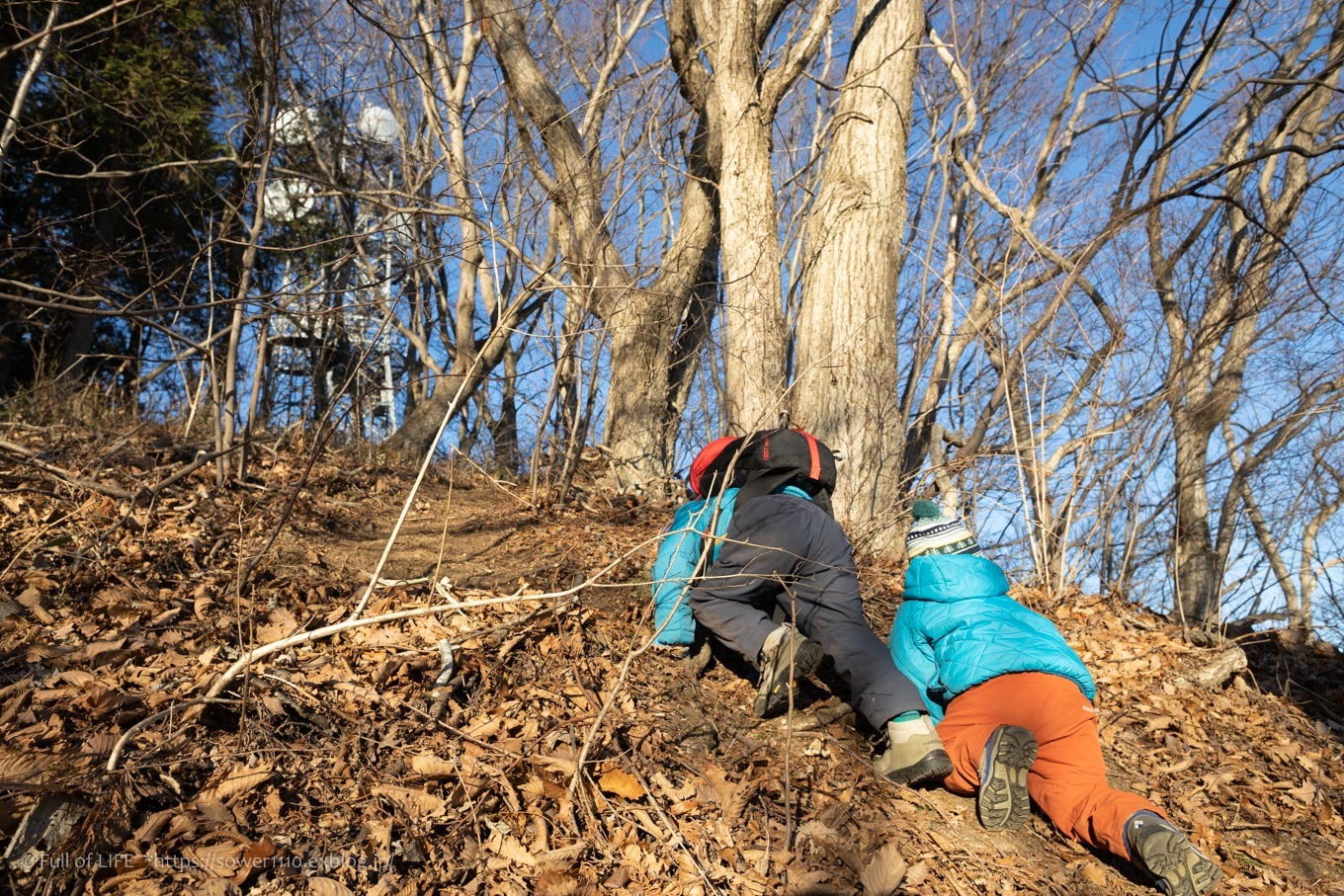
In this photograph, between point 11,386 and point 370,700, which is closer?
point 370,700

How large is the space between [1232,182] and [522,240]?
8.04m

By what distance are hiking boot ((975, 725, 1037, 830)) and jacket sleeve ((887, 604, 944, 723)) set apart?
1.36 ft

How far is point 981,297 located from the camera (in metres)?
8.76

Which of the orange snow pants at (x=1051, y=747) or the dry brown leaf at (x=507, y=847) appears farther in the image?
the orange snow pants at (x=1051, y=747)

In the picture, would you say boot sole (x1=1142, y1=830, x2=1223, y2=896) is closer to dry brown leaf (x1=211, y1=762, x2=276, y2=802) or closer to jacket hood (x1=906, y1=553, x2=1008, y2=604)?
jacket hood (x1=906, y1=553, x2=1008, y2=604)

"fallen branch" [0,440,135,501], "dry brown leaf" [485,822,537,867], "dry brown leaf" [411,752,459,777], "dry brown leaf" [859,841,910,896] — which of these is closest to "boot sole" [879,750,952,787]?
"dry brown leaf" [859,841,910,896]

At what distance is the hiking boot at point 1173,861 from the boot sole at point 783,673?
1217 millimetres

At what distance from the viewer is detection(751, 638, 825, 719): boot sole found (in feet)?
10.3

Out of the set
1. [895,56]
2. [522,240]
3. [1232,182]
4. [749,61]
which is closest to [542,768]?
[522,240]

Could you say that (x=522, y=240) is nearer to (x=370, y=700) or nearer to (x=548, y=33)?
(x=370, y=700)

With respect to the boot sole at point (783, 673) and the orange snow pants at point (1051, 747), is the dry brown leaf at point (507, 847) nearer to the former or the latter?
the boot sole at point (783, 673)

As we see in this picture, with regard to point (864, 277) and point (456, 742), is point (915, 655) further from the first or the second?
point (864, 277)

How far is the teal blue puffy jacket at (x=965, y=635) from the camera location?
3117mm

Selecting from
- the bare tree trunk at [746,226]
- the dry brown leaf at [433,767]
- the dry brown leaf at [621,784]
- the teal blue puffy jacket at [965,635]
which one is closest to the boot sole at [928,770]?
the teal blue puffy jacket at [965,635]
